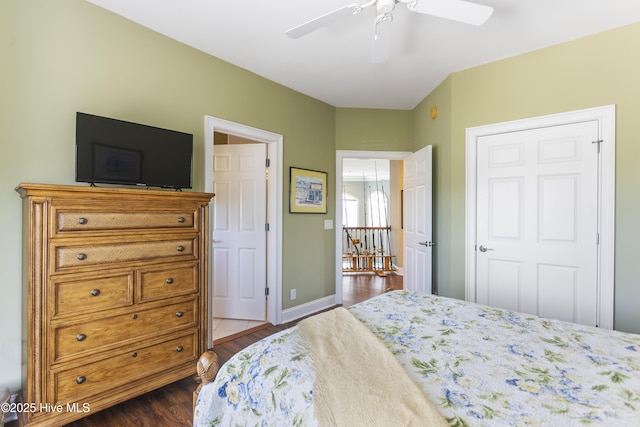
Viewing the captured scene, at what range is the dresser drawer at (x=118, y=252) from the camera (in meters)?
1.57

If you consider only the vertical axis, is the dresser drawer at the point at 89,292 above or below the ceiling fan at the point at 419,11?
below

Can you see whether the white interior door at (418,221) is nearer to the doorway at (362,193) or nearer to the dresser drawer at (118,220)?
the doorway at (362,193)

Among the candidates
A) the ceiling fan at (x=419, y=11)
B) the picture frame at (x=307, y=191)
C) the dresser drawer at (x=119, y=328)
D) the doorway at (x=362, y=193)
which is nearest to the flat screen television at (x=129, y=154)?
the dresser drawer at (x=119, y=328)

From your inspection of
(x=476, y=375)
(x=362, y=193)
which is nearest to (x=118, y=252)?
(x=476, y=375)

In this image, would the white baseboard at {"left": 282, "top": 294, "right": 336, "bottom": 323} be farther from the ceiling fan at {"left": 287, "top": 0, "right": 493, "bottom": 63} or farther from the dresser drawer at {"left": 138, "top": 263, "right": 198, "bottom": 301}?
the ceiling fan at {"left": 287, "top": 0, "right": 493, "bottom": 63}

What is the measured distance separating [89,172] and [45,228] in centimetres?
44

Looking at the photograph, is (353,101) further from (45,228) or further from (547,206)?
(45,228)

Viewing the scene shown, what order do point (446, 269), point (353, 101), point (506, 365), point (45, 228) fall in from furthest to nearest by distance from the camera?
point (353, 101), point (446, 269), point (45, 228), point (506, 365)

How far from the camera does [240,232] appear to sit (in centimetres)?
336

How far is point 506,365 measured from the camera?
1078 millimetres

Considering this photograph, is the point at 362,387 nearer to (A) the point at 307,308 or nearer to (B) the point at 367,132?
(A) the point at 307,308

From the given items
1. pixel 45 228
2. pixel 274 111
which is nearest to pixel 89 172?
pixel 45 228

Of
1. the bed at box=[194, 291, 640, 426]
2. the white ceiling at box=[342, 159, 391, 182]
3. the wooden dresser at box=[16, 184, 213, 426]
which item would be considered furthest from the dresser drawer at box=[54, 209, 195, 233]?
the white ceiling at box=[342, 159, 391, 182]

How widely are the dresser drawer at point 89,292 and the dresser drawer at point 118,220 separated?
26 centimetres
